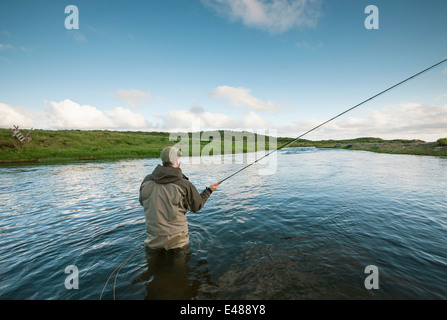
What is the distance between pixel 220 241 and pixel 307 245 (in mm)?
3134

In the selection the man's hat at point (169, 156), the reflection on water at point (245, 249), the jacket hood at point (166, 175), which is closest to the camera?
the reflection on water at point (245, 249)

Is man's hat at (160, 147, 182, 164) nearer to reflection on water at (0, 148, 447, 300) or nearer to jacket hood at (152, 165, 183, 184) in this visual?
jacket hood at (152, 165, 183, 184)

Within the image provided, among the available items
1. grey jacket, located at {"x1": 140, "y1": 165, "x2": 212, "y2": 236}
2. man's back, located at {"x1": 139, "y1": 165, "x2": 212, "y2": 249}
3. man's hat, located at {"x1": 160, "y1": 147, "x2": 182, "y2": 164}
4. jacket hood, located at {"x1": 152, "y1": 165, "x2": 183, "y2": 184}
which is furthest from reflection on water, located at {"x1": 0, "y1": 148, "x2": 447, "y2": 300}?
man's hat, located at {"x1": 160, "y1": 147, "x2": 182, "y2": 164}

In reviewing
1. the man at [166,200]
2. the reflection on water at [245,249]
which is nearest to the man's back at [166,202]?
the man at [166,200]

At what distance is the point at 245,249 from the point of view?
6426 millimetres

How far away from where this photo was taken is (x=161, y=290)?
448 cm

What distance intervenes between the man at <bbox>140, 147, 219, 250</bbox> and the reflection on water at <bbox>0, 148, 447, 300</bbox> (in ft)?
2.79

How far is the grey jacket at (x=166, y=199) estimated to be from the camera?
197 inches

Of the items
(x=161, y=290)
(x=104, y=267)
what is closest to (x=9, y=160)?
(x=104, y=267)

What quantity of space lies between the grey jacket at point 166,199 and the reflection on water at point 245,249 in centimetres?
115

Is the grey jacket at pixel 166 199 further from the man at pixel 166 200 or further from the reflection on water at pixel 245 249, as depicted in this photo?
the reflection on water at pixel 245 249

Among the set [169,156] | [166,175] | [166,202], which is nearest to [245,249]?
[166,202]

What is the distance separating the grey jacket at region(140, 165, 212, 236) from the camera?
5004 millimetres
